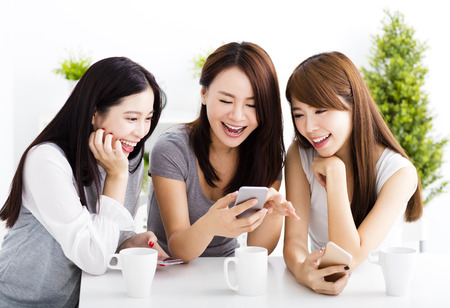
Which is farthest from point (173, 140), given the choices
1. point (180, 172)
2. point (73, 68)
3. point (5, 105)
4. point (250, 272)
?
point (5, 105)

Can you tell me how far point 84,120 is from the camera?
1.47 metres

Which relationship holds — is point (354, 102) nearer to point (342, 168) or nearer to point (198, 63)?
point (342, 168)

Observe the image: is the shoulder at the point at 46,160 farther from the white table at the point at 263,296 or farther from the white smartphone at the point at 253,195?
the white smartphone at the point at 253,195

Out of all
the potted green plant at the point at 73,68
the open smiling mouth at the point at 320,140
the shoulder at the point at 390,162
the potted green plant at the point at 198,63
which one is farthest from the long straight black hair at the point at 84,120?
the potted green plant at the point at 198,63

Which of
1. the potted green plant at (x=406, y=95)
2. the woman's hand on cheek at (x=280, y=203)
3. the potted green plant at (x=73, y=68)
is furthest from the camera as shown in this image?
the potted green plant at (x=406, y=95)

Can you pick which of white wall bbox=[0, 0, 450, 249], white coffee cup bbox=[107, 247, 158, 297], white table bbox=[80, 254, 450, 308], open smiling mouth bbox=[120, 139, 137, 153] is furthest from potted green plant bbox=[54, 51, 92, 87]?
white coffee cup bbox=[107, 247, 158, 297]

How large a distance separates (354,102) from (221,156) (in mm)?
511

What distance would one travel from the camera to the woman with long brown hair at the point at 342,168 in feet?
4.89

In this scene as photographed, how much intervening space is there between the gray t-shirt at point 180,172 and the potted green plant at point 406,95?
225 cm

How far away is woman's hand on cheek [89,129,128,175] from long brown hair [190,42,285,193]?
35 cm

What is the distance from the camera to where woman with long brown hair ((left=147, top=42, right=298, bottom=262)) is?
5.18ft

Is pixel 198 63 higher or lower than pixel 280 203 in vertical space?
higher

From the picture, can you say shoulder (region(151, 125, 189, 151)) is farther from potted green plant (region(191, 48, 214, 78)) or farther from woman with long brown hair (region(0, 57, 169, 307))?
potted green plant (region(191, 48, 214, 78))

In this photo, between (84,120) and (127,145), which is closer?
(84,120)
